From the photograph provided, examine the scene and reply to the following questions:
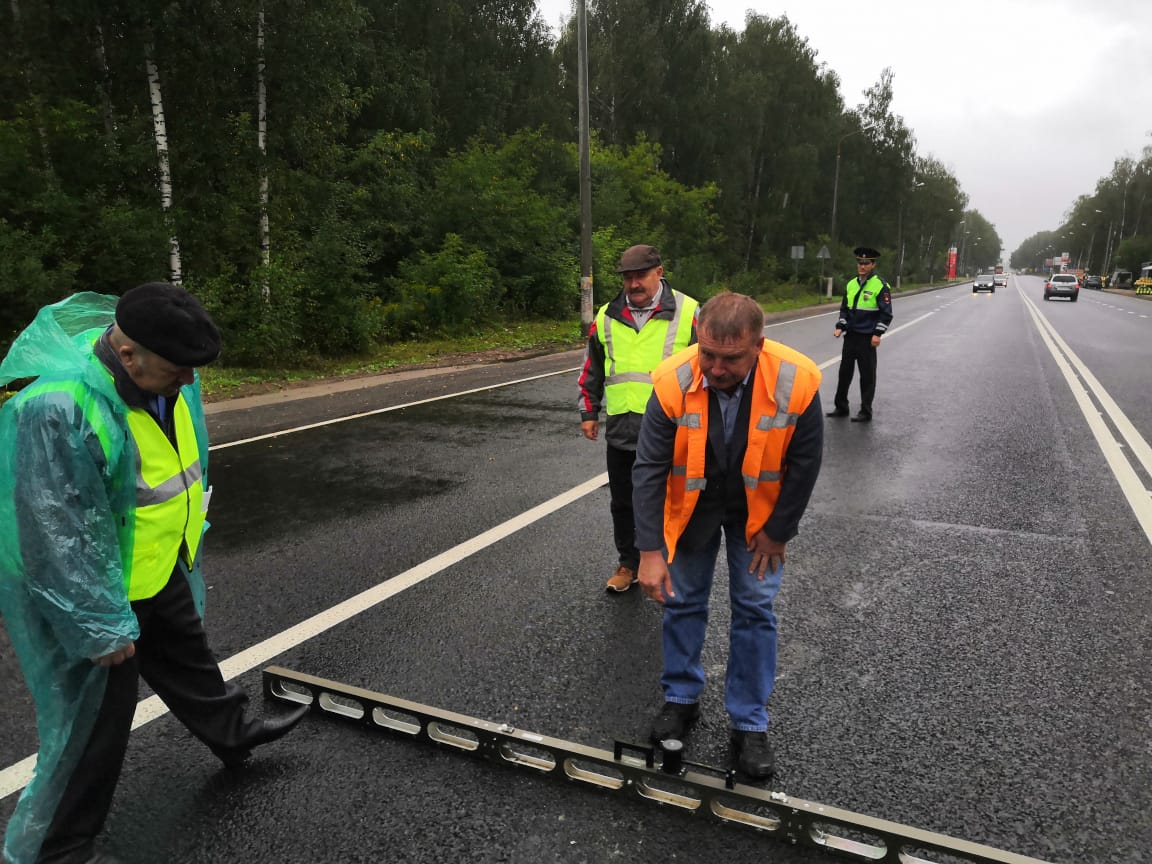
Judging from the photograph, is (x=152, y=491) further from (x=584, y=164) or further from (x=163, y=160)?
(x=584, y=164)

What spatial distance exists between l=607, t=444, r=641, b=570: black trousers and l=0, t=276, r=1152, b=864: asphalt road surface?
8.9 inches

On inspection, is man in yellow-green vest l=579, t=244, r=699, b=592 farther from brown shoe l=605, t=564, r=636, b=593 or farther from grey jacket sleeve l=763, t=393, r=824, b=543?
grey jacket sleeve l=763, t=393, r=824, b=543

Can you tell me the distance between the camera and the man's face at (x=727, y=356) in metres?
2.39

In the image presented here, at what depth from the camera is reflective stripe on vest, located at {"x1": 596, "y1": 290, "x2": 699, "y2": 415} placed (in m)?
3.91

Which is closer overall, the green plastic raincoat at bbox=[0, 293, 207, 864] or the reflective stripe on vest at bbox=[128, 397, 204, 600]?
the green plastic raincoat at bbox=[0, 293, 207, 864]

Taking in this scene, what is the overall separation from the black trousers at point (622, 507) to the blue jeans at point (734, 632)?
1309 millimetres

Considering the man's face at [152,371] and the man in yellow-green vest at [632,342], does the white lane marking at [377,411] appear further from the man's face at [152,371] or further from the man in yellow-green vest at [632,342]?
the man's face at [152,371]

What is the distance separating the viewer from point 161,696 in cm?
252

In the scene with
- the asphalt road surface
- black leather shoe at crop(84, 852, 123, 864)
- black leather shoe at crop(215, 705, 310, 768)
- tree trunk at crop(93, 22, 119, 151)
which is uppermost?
tree trunk at crop(93, 22, 119, 151)

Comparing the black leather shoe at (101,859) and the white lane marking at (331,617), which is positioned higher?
the black leather shoe at (101,859)

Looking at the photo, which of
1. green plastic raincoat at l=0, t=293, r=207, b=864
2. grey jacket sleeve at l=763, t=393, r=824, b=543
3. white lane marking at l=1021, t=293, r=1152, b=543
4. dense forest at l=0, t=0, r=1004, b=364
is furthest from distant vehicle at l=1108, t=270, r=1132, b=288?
green plastic raincoat at l=0, t=293, r=207, b=864

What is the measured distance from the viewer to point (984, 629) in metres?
3.81

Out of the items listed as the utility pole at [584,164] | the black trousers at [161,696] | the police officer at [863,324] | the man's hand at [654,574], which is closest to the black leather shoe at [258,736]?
the black trousers at [161,696]

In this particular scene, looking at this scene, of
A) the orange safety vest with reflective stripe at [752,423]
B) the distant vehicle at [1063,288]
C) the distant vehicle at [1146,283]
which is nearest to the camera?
the orange safety vest with reflective stripe at [752,423]
